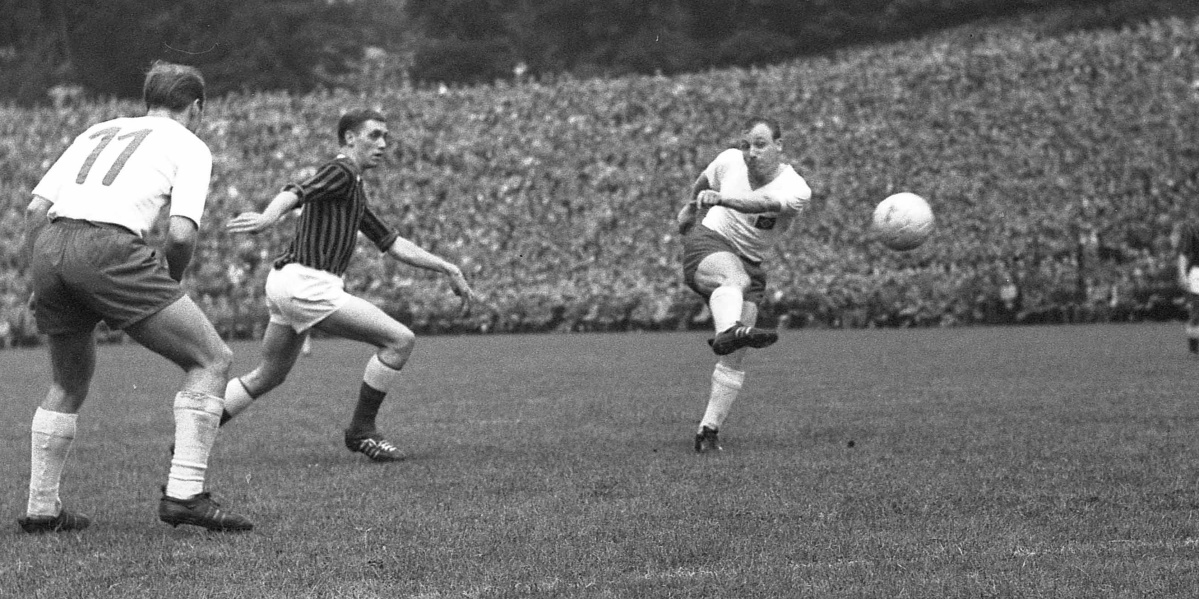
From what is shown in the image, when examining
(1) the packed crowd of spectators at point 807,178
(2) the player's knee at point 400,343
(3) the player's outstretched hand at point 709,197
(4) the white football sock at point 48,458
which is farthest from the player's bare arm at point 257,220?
(1) the packed crowd of spectators at point 807,178

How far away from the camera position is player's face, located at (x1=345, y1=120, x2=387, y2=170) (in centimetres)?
859

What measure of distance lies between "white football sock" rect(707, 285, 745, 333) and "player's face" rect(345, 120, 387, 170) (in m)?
2.04

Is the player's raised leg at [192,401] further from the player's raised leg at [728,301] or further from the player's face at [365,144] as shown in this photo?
the player's raised leg at [728,301]

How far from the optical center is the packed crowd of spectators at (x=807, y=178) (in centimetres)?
2228

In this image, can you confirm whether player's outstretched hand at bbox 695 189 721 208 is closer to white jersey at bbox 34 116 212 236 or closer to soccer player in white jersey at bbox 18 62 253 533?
soccer player in white jersey at bbox 18 62 253 533

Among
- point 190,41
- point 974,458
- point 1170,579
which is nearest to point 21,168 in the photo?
point 190,41

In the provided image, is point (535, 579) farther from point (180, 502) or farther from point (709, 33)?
point (709, 33)

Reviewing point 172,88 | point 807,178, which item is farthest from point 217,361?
point 807,178

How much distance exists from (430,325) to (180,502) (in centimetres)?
1816

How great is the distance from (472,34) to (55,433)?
32754 millimetres

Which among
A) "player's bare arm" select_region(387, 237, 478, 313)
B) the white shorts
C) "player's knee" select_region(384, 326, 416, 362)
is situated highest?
"player's bare arm" select_region(387, 237, 478, 313)

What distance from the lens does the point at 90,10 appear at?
38.0m

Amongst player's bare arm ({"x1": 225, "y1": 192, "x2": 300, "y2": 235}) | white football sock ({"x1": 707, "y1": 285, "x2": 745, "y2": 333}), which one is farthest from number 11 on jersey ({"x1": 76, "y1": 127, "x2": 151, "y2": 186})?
white football sock ({"x1": 707, "y1": 285, "x2": 745, "y2": 333})

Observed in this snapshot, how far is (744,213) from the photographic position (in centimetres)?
901
